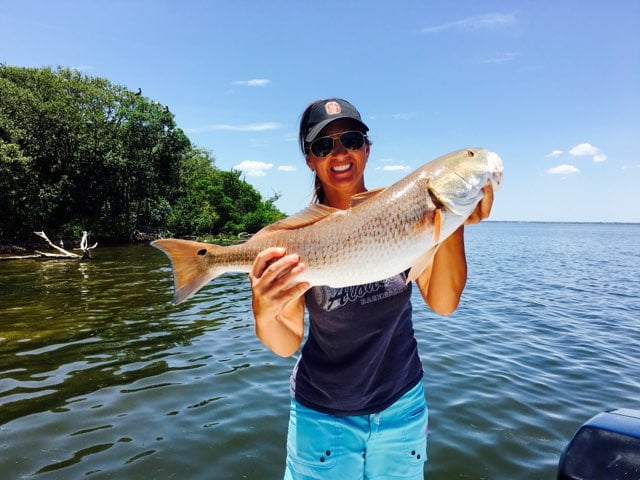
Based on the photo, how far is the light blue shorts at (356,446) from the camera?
2299 millimetres

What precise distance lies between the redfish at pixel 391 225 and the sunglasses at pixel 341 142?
1.15 ft

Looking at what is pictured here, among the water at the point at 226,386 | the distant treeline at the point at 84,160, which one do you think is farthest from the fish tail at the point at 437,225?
the distant treeline at the point at 84,160

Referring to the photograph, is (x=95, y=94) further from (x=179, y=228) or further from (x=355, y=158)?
(x=355, y=158)

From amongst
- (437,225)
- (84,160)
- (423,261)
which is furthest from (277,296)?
(84,160)

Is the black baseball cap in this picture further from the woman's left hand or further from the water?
the water

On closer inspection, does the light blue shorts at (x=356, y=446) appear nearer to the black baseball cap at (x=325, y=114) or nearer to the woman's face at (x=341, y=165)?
the woman's face at (x=341, y=165)

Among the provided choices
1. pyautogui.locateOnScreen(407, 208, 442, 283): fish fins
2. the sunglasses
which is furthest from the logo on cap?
pyautogui.locateOnScreen(407, 208, 442, 283): fish fins

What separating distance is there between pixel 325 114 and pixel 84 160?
38.8 m

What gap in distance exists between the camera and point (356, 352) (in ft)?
8.00

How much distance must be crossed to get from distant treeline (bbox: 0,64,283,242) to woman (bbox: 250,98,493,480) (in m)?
33.1

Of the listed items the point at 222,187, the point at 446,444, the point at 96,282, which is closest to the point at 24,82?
the point at 222,187

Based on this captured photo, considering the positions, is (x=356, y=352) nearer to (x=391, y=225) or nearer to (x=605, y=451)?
(x=391, y=225)

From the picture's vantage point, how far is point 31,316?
11477 millimetres

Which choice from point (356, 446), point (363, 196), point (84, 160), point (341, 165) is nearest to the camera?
point (356, 446)
